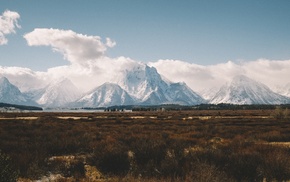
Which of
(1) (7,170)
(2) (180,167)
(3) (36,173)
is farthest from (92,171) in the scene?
(1) (7,170)

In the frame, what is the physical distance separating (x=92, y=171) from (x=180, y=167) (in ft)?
12.1

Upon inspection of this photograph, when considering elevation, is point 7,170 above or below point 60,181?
above

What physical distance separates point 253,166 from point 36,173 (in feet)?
27.3

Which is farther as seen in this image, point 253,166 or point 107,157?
point 107,157

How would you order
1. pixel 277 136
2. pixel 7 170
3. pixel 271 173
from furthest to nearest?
pixel 277 136, pixel 271 173, pixel 7 170

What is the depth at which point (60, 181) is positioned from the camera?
992cm

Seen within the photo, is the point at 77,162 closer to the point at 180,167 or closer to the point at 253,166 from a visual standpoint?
the point at 180,167

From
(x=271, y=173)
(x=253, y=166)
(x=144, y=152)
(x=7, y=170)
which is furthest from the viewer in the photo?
(x=144, y=152)

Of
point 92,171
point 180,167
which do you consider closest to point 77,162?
point 92,171

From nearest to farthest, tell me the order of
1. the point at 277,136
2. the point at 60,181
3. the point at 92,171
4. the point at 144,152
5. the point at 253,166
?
the point at 60,181 < the point at 253,166 < the point at 92,171 < the point at 144,152 < the point at 277,136

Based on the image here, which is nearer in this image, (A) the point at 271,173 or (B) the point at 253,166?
(A) the point at 271,173

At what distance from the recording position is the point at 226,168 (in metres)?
11.7

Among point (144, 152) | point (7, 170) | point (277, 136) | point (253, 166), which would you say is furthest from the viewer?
point (277, 136)

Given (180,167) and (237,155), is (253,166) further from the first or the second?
(180,167)
